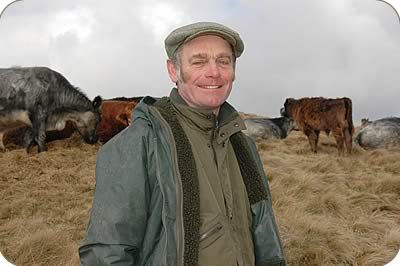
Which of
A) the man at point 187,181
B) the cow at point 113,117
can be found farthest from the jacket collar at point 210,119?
the cow at point 113,117

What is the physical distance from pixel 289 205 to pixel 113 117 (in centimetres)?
Result: 440

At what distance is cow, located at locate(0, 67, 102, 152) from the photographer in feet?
24.3

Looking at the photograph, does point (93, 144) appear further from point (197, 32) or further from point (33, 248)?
point (197, 32)

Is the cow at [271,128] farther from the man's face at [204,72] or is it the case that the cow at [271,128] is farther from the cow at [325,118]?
the man's face at [204,72]

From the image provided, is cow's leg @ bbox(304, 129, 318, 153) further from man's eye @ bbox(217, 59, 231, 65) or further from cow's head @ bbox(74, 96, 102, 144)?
man's eye @ bbox(217, 59, 231, 65)

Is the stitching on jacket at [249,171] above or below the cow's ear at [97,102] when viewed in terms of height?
below

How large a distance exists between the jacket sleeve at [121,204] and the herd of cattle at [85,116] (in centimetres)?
590

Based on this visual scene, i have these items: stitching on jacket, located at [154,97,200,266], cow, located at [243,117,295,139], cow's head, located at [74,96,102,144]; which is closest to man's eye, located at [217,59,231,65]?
stitching on jacket, located at [154,97,200,266]

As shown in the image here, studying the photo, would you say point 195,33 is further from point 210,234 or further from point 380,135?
point 380,135

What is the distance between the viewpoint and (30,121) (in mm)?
7602

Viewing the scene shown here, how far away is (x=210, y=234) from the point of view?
4.99ft

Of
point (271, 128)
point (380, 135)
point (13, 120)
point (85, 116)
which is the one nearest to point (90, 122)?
point (85, 116)

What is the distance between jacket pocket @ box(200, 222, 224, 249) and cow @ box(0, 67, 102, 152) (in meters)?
5.97

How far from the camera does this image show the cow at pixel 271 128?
33.5 ft
